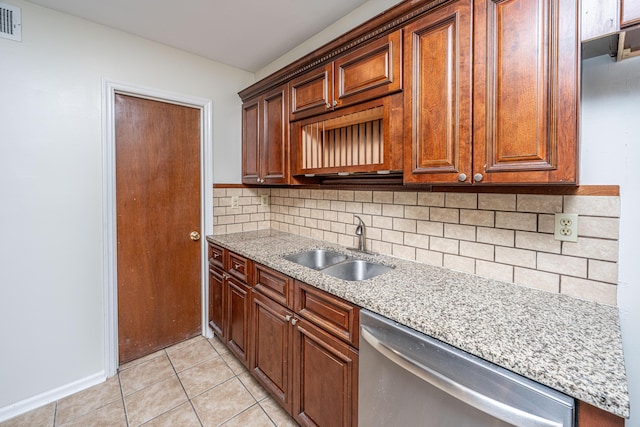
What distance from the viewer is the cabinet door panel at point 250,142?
97.7 inches

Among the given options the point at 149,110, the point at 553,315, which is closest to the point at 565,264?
the point at 553,315

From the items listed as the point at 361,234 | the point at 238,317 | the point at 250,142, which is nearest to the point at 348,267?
the point at 361,234

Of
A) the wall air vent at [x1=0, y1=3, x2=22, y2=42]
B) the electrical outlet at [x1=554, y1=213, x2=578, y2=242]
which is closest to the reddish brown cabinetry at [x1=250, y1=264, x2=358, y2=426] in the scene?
the electrical outlet at [x1=554, y1=213, x2=578, y2=242]

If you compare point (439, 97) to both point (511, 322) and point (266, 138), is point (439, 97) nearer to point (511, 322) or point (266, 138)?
point (511, 322)

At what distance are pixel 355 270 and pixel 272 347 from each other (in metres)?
0.69

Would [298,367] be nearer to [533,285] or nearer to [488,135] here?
[533,285]

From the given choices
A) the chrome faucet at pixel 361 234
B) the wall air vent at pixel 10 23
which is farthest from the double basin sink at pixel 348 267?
the wall air vent at pixel 10 23

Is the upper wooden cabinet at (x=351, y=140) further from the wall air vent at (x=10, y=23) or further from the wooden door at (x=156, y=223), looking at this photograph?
the wall air vent at (x=10, y=23)

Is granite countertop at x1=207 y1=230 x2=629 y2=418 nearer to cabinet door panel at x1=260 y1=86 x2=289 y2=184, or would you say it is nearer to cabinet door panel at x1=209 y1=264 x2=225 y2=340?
cabinet door panel at x1=260 y1=86 x2=289 y2=184

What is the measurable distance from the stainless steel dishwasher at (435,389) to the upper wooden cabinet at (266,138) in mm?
1401

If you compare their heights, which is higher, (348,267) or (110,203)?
(110,203)

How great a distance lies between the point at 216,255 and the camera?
7.96ft

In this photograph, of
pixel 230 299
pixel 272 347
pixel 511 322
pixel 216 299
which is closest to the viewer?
pixel 511 322

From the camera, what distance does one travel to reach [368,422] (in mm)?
1163
